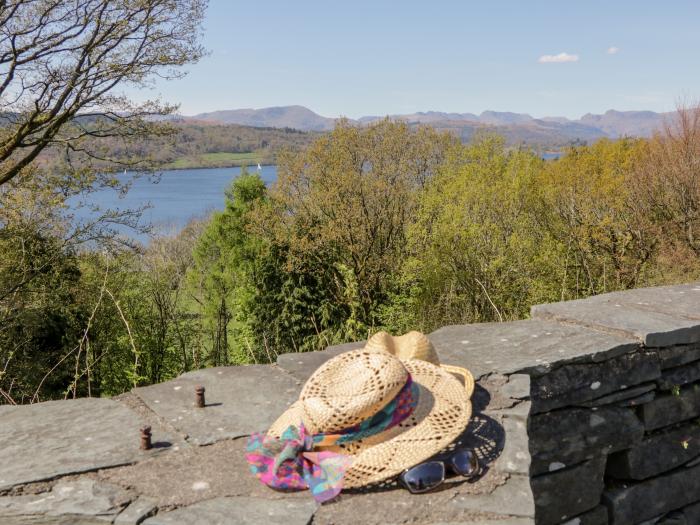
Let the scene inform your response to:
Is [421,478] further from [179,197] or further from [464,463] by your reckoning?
[179,197]

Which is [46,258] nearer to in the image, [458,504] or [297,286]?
[297,286]

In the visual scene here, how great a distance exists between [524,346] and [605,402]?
56 centimetres

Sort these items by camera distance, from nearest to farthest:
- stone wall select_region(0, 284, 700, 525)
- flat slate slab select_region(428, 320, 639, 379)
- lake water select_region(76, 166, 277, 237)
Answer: stone wall select_region(0, 284, 700, 525)
flat slate slab select_region(428, 320, 639, 379)
lake water select_region(76, 166, 277, 237)

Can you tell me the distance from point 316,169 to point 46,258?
905 cm

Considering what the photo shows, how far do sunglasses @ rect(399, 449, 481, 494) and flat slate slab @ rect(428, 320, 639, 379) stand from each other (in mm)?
944

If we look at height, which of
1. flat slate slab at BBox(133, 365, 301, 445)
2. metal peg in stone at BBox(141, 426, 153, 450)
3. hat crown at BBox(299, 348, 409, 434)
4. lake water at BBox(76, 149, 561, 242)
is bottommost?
lake water at BBox(76, 149, 561, 242)

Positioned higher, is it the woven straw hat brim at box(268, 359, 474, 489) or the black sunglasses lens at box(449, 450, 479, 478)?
the woven straw hat brim at box(268, 359, 474, 489)

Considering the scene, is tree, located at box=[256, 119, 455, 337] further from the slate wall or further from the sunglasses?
the sunglasses

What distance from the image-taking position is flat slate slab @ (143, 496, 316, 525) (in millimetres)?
2070

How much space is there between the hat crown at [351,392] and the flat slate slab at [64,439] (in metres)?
0.75

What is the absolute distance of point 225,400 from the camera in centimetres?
304

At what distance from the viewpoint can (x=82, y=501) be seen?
2.19 m

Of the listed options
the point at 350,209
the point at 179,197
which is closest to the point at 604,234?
the point at 350,209

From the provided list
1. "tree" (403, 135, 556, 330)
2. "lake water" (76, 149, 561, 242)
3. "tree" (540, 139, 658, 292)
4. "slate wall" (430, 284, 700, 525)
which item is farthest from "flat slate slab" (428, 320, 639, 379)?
"lake water" (76, 149, 561, 242)
